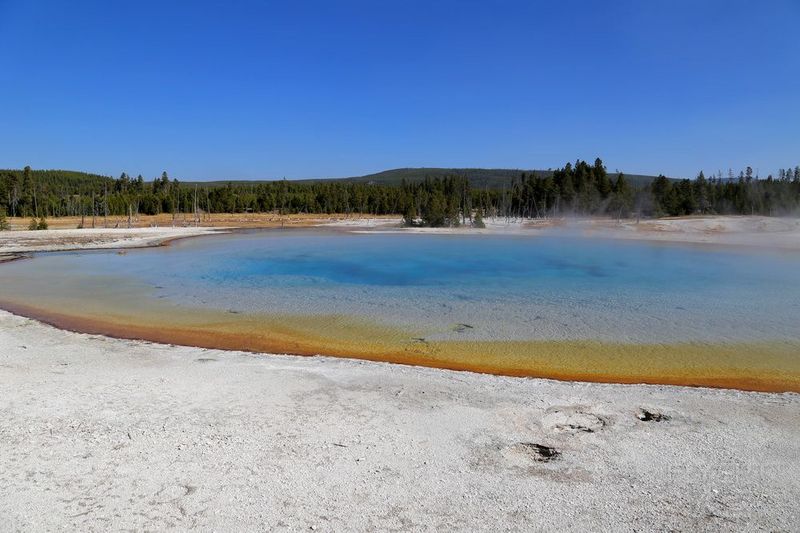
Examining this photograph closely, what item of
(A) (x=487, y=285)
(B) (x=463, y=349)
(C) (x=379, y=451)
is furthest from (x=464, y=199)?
(C) (x=379, y=451)

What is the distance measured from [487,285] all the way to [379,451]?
488 inches

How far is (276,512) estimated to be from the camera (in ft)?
12.9

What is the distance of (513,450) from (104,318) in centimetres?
939

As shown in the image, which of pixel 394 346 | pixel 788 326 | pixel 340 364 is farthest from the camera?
pixel 788 326

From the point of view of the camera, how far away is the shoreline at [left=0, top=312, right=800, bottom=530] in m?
3.98

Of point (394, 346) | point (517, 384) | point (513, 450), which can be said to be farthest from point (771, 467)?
point (394, 346)

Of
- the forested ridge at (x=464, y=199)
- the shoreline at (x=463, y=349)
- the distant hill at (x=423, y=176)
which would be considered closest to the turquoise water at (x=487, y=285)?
the shoreline at (x=463, y=349)

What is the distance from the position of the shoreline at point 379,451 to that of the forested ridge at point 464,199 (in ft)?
143

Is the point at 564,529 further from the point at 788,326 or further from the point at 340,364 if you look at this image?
the point at 788,326

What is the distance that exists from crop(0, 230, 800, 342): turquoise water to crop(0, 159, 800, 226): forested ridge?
2459 cm

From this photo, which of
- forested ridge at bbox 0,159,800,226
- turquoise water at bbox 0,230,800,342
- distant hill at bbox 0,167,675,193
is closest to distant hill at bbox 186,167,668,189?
distant hill at bbox 0,167,675,193

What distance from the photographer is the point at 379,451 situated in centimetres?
493

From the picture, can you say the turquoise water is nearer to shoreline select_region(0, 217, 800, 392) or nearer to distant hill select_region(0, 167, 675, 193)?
shoreline select_region(0, 217, 800, 392)

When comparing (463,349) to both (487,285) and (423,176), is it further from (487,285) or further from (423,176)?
(423,176)
